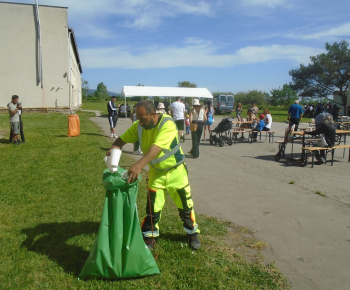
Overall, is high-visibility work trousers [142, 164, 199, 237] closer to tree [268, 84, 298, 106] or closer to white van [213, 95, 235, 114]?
white van [213, 95, 235, 114]

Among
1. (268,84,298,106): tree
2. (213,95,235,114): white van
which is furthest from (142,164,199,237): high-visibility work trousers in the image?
(268,84,298,106): tree

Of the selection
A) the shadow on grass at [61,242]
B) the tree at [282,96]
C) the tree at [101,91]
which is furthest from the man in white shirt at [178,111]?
the tree at [101,91]

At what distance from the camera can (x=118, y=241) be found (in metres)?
3.13

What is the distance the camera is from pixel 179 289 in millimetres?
3078

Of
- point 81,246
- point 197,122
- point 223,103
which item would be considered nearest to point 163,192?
point 81,246

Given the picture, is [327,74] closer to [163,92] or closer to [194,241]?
[163,92]

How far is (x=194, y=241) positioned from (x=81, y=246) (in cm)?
135

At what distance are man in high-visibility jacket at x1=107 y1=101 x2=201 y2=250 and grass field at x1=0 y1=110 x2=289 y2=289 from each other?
12.4 inches

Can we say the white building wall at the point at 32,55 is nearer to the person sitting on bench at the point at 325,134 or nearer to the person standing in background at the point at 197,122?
the person standing in background at the point at 197,122

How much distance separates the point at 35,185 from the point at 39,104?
25941 millimetres

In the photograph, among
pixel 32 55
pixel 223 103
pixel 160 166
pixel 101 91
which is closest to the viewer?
pixel 160 166

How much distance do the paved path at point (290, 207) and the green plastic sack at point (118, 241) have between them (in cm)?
158

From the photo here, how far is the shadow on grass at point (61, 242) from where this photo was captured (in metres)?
3.54

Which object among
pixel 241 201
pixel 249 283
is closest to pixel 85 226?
pixel 249 283
